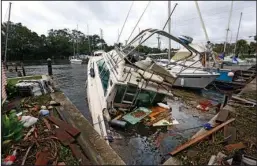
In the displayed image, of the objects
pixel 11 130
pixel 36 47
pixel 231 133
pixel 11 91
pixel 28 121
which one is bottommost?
pixel 231 133

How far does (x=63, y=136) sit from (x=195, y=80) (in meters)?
9.94

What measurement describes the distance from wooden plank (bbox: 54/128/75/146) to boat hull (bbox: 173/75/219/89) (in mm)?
9072

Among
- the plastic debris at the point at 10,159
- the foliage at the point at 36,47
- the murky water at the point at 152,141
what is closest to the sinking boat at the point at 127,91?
the murky water at the point at 152,141

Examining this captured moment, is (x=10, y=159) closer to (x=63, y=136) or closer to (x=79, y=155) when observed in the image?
(x=63, y=136)

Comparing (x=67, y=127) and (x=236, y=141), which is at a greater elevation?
(x=67, y=127)

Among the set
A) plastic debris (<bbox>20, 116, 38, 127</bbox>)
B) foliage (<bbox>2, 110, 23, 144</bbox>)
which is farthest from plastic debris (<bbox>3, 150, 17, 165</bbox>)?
plastic debris (<bbox>20, 116, 38, 127</bbox>)

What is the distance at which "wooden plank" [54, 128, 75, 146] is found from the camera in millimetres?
4554

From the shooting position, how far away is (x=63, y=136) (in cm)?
476

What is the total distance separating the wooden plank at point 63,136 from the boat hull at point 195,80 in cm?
907

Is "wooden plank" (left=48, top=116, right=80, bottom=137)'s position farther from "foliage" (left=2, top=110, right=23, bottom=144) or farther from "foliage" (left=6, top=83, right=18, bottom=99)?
"foliage" (left=6, top=83, right=18, bottom=99)

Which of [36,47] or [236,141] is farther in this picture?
[36,47]

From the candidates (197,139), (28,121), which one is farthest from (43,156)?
(197,139)

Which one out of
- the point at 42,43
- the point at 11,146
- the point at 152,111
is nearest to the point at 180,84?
the point at 152,111

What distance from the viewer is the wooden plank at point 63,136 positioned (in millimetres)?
4554
